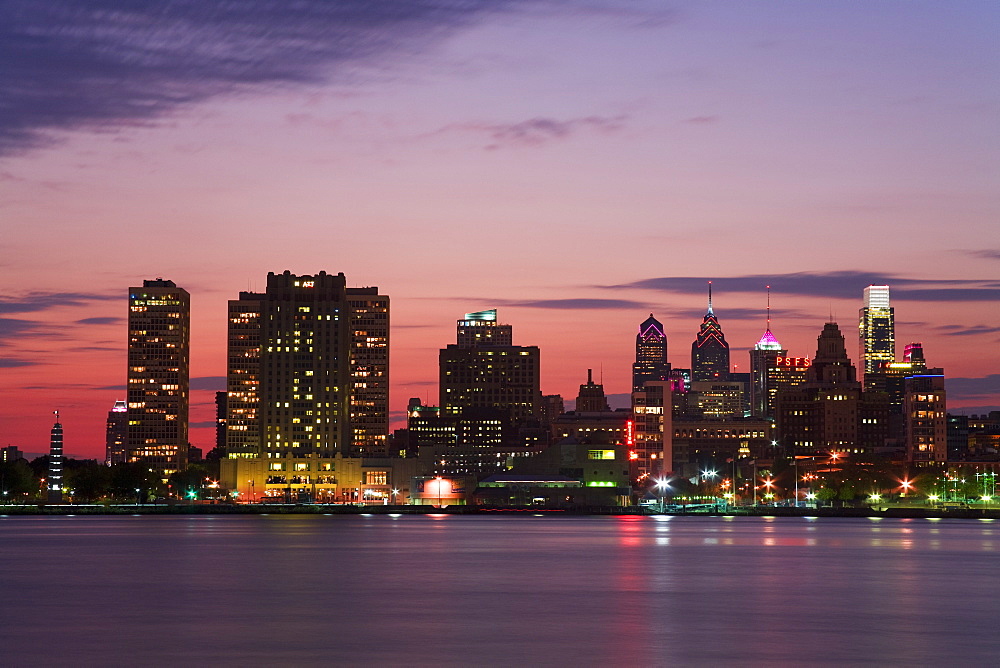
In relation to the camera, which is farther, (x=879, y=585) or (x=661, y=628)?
(x=879, y=585)

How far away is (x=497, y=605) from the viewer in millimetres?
75625

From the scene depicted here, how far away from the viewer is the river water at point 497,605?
5512cm

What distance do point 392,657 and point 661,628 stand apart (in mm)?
14725

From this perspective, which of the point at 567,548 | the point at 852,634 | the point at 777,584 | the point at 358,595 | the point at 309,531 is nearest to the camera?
the point at 852,634

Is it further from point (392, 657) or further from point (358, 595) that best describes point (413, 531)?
point (392, 657)

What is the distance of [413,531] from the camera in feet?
636

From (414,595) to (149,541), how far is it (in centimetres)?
7854

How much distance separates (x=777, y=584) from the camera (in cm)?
9056

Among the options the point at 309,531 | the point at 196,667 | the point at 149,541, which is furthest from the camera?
the point at 309,531

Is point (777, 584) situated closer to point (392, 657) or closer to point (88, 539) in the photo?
point (392, 657)

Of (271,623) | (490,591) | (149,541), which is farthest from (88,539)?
(271,623)

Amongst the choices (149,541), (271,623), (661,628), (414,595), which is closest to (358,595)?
(414,595)

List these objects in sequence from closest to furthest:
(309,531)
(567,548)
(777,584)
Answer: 1. (777,584)
2. (567,548)
3. (309,531)

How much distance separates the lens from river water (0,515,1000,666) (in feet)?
181
